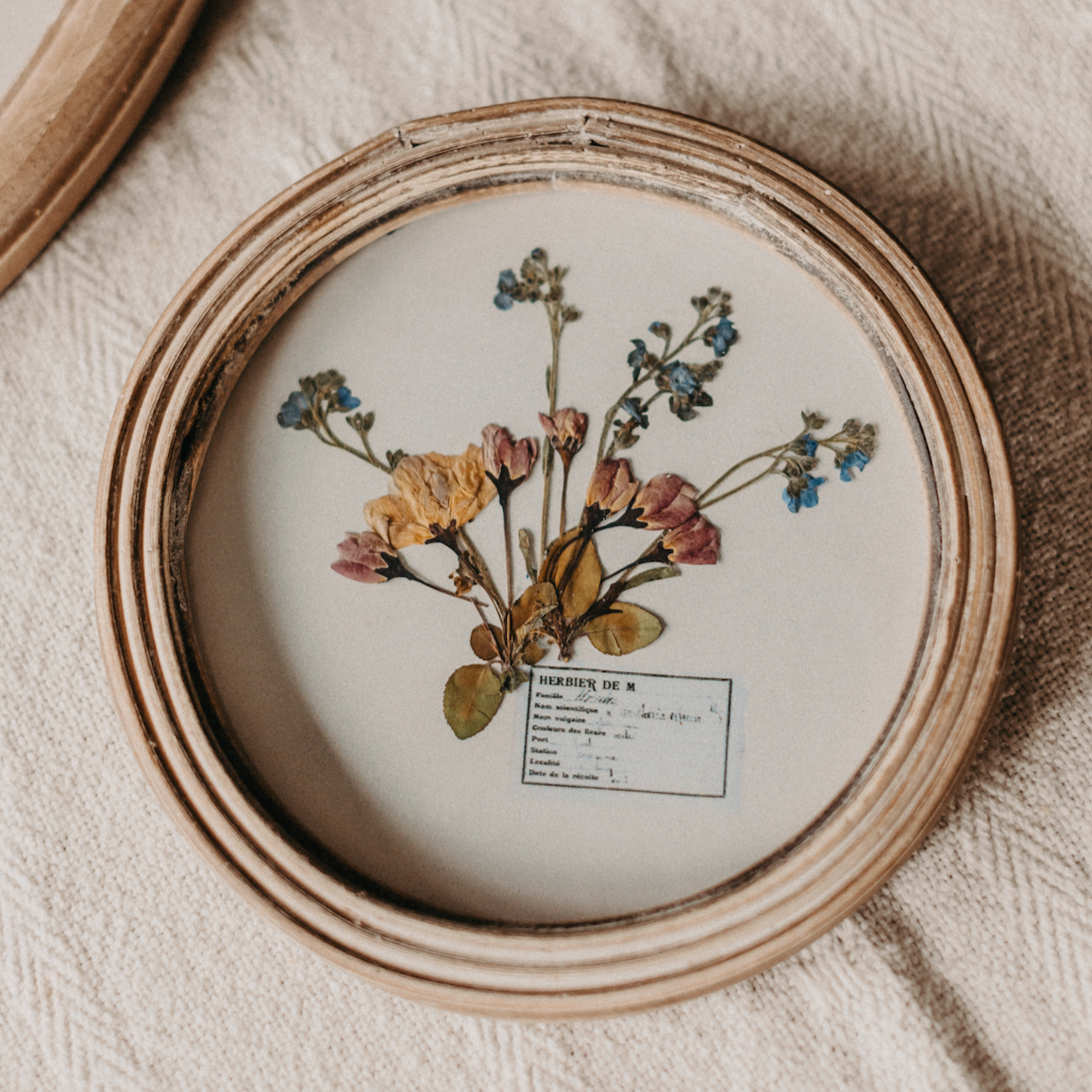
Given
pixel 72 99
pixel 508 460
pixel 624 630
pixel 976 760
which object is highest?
pixel 72 99

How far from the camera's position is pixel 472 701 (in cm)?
45

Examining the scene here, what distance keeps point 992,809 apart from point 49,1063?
565 millimetres

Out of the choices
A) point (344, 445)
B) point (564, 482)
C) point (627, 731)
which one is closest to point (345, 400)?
point (344, 445)

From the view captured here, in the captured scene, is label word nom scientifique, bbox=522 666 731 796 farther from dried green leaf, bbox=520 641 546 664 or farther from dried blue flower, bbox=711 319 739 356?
dried blue flower, bbox=711 319 739 356

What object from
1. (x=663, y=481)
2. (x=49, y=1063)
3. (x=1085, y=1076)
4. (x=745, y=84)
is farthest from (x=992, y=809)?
(x=49, y=1063)

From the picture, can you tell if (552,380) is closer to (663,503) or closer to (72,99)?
(663,503)

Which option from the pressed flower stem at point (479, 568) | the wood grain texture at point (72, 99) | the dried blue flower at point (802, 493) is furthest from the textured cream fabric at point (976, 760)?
the pressed flower stem at point (479, 568)

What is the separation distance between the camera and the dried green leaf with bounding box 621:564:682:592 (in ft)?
1.46

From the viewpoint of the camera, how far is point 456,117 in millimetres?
464

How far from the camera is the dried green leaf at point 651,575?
1.46 feet

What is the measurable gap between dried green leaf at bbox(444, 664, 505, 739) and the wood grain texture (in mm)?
402

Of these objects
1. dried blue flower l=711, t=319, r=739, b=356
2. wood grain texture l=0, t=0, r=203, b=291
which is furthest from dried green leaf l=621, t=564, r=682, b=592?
wood grain texture l=0, t=0, r=203, b=291

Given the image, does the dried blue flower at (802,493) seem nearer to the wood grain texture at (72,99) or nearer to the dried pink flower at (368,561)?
the dried pink flower at (368,561)

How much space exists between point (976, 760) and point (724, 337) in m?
0.27
